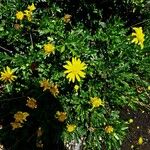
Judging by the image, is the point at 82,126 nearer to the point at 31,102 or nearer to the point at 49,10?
the point at 31,102

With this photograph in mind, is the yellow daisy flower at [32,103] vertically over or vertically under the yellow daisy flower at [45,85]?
under

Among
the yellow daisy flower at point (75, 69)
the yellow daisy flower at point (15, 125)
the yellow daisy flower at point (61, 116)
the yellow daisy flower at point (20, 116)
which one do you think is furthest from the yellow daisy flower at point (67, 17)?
the yellow daisy flower at point (15, 125)

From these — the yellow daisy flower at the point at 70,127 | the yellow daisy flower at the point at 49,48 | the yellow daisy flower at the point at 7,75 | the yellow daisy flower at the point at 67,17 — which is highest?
the yellow daisy flower at the point at 67,17

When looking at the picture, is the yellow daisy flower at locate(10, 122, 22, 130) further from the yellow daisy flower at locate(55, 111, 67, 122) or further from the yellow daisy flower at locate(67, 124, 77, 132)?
the yellow daisy flower at locate(67, 124, 77, 132)

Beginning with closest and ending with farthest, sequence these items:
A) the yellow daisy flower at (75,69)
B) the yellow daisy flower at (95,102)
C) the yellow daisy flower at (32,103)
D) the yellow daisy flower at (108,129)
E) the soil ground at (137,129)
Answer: the yellow daisy flower at (75,69) < the yellow daisy flower at (32,103) < the yellow daisy flower at (95,102) < the yellow daisy flower at (108,129) < the soil ground at (137,129)

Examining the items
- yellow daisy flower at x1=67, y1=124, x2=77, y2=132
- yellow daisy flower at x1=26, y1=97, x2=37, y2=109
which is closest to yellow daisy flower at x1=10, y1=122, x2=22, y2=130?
yellow daisy flower at x1=26, y1=97, x2=37, y2=109

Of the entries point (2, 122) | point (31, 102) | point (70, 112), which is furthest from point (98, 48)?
point (2, 122)

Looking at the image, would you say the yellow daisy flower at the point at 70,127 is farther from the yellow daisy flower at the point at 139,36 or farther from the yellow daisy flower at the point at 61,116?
the yellow daisy flower at the point at 139,36

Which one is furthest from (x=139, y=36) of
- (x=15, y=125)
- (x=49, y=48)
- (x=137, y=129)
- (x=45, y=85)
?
(x=15, y=125)
